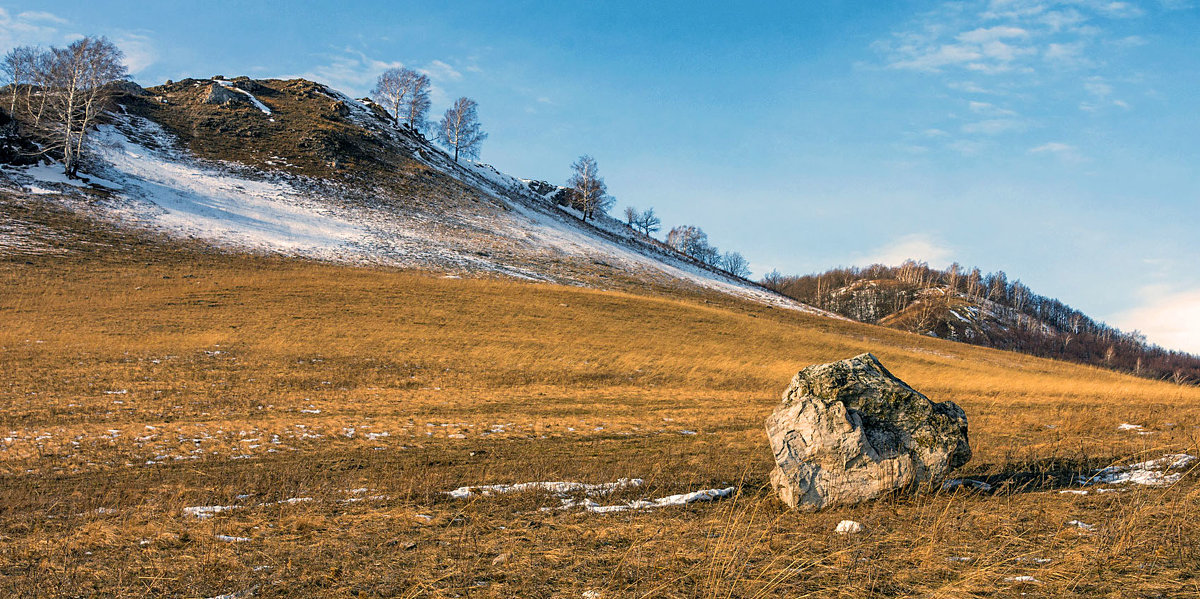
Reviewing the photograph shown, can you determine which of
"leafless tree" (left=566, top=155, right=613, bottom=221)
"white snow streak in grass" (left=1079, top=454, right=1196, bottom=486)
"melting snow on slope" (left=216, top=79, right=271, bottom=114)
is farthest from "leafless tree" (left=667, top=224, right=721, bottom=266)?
"white snow streak in grass" (left=1079, top=454, right=1196, bottom=486)

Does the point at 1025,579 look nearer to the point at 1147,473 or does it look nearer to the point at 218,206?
the point at 1147,473

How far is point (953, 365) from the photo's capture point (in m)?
38.2

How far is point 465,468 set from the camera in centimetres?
1205

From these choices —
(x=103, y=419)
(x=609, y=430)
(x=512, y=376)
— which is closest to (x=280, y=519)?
(x=609, y=430)

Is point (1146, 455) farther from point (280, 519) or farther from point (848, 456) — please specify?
point (280, 519)

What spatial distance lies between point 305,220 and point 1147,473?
68993mm

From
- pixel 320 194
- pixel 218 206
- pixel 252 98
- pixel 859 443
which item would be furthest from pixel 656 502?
pixel 252 98

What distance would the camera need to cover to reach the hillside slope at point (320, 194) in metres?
54.8

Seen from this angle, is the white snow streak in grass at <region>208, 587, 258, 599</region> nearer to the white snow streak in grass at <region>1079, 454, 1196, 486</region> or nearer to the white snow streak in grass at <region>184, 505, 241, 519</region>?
the white snow streak in grass at <region>184, 505, 241, 519</region>

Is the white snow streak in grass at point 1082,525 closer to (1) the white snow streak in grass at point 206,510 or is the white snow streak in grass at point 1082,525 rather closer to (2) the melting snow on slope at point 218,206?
(1) the white snow streak in grass at point 206,510

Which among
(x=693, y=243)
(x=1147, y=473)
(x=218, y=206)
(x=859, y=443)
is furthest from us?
(x=693, y=243)

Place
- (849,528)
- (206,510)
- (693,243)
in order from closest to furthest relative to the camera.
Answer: (849,528)
(206,510)
(693,243)

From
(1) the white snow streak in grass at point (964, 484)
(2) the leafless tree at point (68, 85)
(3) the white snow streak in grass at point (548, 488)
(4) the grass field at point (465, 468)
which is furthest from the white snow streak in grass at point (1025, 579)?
(2) the leafless tree at point (68, 85)

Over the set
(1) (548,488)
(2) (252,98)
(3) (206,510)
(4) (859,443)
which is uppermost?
(2) (252,98)
